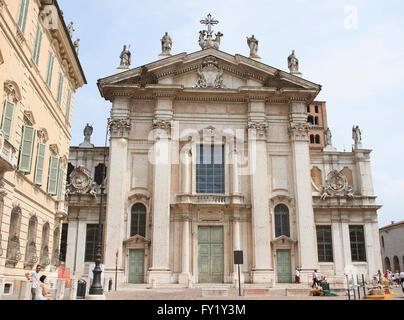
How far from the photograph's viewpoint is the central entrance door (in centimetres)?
2780

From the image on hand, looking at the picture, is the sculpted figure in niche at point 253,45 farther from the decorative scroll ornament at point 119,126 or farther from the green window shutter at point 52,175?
the green window shutter at point 52,175

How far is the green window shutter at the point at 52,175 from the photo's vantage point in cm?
2039

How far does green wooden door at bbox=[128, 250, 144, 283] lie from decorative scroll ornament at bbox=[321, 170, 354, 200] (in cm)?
1501

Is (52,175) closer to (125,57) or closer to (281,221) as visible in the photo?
(125,57)

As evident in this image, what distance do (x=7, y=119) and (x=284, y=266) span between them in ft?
68.6

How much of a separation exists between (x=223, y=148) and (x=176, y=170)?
12.7ft

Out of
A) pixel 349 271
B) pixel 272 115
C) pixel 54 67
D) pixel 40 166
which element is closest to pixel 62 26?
pixel 54 67

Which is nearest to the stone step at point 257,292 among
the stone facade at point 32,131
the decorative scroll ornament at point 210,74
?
the stone facade at point 32,131

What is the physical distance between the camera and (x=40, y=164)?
18625 mm

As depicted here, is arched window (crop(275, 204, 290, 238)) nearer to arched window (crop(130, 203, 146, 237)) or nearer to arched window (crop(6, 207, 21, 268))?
arched window (crop(130, 203, 146, 237))

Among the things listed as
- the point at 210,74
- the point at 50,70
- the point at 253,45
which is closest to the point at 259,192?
the point at 210,74

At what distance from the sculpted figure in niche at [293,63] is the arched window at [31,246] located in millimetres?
22710
